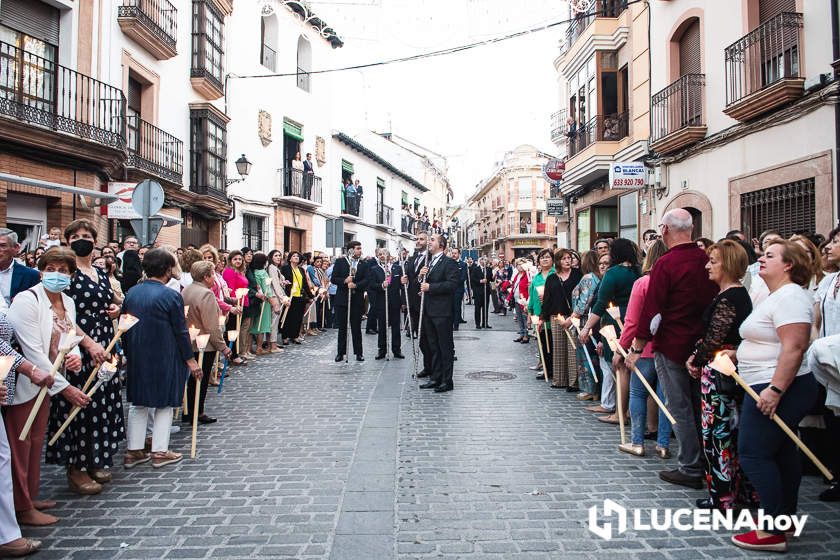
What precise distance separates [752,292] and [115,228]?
13.8m

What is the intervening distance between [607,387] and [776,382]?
378 cm

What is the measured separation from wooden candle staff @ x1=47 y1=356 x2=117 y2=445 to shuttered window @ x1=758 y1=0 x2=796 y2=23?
1043cm

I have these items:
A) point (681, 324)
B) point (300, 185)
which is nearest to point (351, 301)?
point (681, 324)

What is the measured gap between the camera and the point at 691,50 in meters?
13.4

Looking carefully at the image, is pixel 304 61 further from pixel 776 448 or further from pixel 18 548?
pixel 776 448

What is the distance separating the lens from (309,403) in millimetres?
7746

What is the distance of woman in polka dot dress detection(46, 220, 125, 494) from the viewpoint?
185 inches

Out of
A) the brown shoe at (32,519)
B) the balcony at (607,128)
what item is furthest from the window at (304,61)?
the brown shoe at (32,519)

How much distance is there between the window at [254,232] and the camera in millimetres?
21922

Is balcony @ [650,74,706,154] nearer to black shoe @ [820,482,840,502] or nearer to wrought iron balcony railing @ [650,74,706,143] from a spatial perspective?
wrought iron balcony railing @ [650,74,706,143]

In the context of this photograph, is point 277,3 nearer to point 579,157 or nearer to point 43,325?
point 579,157

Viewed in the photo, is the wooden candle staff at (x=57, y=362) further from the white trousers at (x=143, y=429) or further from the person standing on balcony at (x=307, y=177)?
the person standing on balcony at (x=307, y=177)

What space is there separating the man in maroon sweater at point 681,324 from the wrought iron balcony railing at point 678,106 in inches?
348

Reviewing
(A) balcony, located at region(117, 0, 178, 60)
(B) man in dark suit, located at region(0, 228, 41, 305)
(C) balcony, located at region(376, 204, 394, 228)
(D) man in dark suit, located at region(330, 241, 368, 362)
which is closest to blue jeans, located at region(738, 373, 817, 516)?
(B) man in dark suit, located at region(0, 228, 41, 305)
